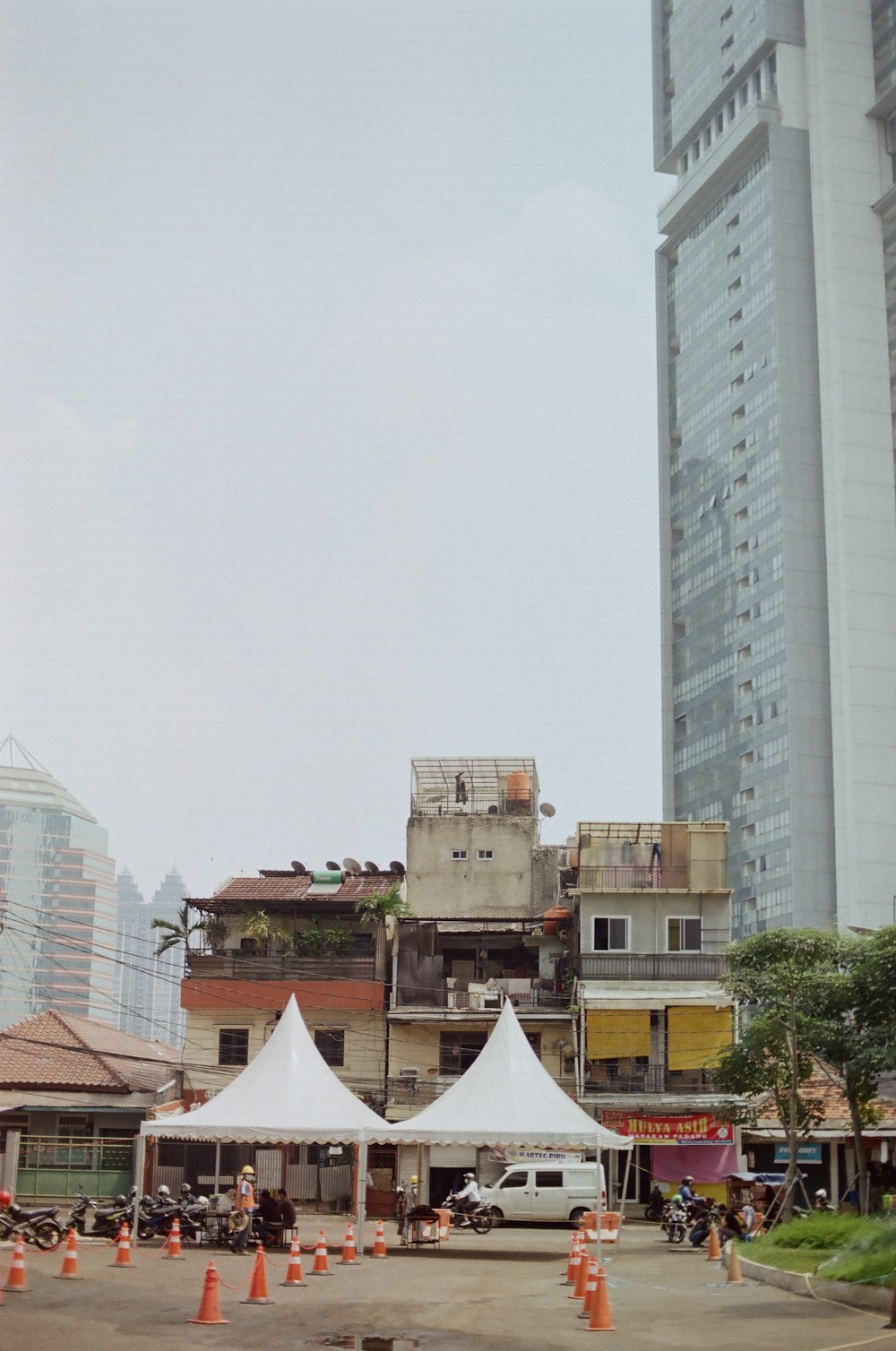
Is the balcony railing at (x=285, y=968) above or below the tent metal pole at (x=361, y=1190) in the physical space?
above

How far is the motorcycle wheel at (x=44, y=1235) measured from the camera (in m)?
27.0

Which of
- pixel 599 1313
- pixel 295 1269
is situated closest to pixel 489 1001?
pixel 295 1269

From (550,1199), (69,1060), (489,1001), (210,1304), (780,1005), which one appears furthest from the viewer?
(489,1001)

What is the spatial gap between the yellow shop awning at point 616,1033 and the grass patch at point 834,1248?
61.6 feet

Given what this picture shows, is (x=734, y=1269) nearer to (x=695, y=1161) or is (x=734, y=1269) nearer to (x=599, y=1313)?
(x=599, y=1313)

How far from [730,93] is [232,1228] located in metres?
116

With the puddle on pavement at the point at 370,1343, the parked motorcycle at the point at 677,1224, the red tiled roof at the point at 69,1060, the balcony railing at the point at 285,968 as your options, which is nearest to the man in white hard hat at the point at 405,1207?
the parked motorcycle at the point at 677,1224

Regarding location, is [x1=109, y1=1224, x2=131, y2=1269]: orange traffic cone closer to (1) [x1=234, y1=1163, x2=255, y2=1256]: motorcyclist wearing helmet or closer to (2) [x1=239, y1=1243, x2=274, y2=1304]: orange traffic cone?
(1) [x1=234, y1=1163, x2=255, y2=1256]: motorcyclist wearing helmet

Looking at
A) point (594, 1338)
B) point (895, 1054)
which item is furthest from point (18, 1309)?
point (895, 1054)

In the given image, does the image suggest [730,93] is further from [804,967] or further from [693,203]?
[804,967]

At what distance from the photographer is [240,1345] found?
15.5 m

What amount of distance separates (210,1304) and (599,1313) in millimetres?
4368

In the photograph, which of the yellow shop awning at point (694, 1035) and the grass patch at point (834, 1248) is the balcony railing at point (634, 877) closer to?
the yellow shop awning at point (694, 1035)

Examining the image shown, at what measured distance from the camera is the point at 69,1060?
156 feet
